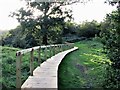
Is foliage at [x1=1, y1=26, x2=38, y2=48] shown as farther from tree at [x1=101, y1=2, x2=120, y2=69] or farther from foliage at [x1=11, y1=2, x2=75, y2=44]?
tree at [x1=101, y1=2, x2=120, y2=69]

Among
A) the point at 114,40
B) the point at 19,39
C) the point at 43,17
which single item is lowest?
the point at 19,39

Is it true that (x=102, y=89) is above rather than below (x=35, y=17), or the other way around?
below

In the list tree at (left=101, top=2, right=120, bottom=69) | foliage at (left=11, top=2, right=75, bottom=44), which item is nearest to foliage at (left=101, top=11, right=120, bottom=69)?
tree at (left=101, top=2, right=120, bottom=69)

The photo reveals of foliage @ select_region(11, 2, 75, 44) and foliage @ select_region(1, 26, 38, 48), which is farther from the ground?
foliage @ select_region(11, 2, 75, 44)

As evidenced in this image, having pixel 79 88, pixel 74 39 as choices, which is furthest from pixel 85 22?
pixel 79 88

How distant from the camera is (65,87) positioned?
312 inches

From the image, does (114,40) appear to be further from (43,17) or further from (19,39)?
(43,17)

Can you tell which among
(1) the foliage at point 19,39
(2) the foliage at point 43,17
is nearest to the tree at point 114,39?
(2) the foliage at point 43,17

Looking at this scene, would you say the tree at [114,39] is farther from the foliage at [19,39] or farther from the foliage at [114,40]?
the foliage at [19,39]

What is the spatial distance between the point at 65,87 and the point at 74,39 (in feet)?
109

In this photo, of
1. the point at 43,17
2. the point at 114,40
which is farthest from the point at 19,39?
the point at 114,40

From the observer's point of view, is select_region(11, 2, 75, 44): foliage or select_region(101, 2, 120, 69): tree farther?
select_region(11, 2, 75, 44): foliage

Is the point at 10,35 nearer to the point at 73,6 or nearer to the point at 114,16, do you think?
the point at 73,6

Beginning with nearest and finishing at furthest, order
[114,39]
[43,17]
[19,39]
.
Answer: [114,39] → [19,39] → [43,17]
